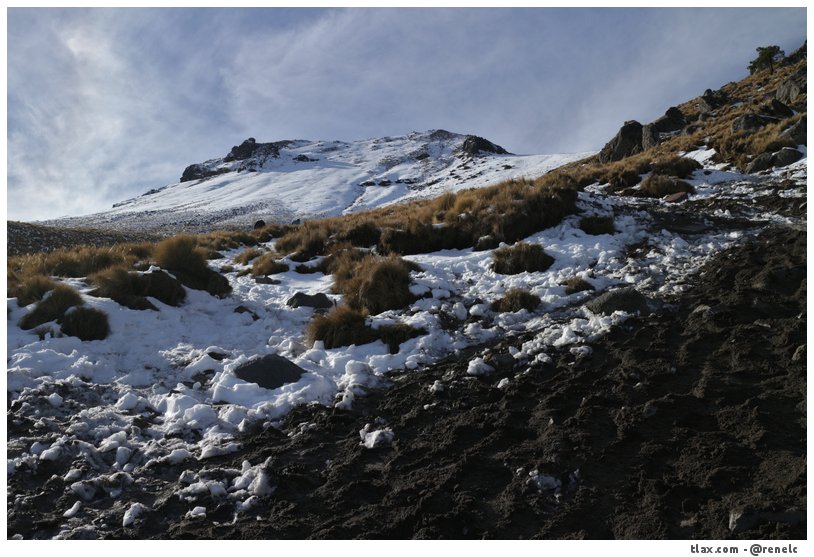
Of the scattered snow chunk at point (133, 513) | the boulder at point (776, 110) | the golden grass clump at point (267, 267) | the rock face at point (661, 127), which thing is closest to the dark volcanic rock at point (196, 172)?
the rock face at point (661, 127)

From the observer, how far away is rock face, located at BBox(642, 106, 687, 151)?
3142 cm

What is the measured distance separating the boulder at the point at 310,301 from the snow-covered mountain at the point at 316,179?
36.0 metres

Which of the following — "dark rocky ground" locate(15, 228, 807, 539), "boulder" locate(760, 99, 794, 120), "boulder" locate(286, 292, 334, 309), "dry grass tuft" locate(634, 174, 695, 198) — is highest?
"boulder" locate(760, 99, 794, 120)

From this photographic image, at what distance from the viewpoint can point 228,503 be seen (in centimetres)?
352

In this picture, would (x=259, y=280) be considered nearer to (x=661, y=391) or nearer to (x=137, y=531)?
(x=137, y=531)

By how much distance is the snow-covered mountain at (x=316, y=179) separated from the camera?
54312 mm

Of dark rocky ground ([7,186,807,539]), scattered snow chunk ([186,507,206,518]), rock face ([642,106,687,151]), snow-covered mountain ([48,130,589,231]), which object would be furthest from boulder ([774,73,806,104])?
scattered snow chunk ([186,507,206,518])

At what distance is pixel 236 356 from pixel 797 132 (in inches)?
777

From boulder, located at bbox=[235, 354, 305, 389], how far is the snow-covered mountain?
127 feet

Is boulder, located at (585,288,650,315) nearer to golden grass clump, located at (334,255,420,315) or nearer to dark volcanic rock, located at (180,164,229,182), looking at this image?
golden grass clump, located at (334,255,420,315)

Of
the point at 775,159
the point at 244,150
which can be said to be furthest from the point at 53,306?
the point at 244,150

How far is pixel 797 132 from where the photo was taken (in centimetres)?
1647

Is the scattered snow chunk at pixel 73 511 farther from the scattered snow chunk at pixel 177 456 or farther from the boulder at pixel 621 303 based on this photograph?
the boulder at pixel 621 303

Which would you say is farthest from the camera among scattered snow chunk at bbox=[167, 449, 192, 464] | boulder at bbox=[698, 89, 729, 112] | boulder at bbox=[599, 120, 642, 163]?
boulder at bbox=[698, 89, 729, 112]
